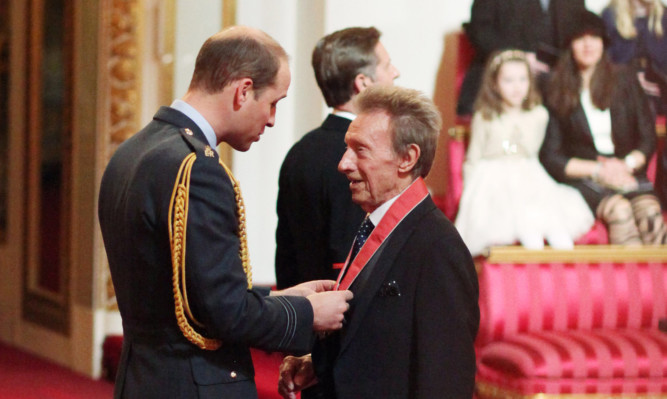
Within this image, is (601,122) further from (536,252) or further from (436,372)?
(436,372)

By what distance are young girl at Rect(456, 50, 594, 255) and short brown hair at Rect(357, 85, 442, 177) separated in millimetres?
2598

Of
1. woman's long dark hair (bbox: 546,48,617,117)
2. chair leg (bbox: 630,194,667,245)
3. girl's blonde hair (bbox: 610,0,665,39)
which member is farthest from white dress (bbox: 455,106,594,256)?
girl's blonde hair (bbox: 610,0,665,39)

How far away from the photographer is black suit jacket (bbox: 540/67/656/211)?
16.0 feet

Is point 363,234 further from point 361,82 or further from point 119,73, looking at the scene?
point 119,73

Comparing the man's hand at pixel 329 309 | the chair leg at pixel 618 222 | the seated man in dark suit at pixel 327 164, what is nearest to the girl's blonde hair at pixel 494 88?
the chair leg at pixel 618 222

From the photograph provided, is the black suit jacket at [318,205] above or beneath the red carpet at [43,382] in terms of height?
above

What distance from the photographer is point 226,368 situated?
198cm

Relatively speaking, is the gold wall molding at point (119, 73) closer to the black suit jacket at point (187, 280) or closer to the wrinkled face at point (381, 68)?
the wrinkled face at point (381, 68)

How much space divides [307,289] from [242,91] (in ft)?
1.64

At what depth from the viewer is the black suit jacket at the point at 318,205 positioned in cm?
276

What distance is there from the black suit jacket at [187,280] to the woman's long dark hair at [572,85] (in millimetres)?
3284

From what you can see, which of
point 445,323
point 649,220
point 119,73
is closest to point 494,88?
point 649,220

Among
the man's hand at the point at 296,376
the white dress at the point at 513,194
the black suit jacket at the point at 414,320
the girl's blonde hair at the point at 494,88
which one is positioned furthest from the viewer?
the girl's blonde hair at the point at 494,88

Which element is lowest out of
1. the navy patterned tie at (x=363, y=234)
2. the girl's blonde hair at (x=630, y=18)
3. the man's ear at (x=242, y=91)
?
the navy patterned tie at (x=363, y=234)
